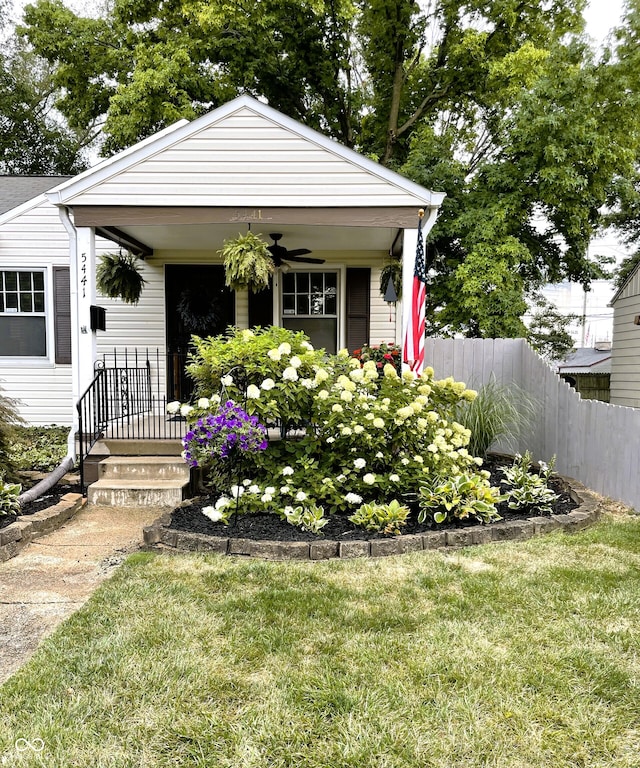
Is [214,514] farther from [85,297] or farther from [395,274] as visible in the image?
[395,274]

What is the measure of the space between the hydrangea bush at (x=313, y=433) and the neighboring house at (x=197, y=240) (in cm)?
192

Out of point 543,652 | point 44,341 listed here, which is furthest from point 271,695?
point 44,341

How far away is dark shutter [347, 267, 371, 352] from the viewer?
26.6 feet

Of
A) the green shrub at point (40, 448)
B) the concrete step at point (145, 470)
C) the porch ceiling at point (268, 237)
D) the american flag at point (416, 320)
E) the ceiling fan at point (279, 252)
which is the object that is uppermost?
the porch ceiling at point (268, 237)

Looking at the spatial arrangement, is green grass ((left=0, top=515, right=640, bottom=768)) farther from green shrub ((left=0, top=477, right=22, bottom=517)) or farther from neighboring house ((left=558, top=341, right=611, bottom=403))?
neighboring house ((left=558, top=341, right=611, bottom=403))

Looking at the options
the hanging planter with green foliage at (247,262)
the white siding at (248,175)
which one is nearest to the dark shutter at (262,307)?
the hanging planter with green foliage at (247,262)

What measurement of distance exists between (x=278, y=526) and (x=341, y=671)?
5.75 feet

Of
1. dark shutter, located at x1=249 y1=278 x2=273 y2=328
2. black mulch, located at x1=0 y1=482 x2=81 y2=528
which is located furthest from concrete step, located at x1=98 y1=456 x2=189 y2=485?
dark shutter, located at x1=249 y1=278 x2=273 y2=328

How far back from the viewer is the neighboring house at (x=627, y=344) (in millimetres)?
10117

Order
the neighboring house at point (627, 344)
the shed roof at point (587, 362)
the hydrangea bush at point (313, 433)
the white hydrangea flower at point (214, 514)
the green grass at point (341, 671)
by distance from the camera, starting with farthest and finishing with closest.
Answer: the shed roof at point (587, 362)
the neighboring house at point (627, 344)
the hydrangea bush at point (313, 433)
the white hydrangea flower at point (214, 514)
the green grass at point (341, 671)

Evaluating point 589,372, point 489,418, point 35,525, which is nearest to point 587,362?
point 589,372

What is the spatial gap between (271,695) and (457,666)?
0.76m

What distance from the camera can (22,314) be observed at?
816 centimetres

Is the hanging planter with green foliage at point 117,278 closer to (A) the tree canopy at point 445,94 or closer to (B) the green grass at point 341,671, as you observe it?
(B) the green grass at point 341,671
